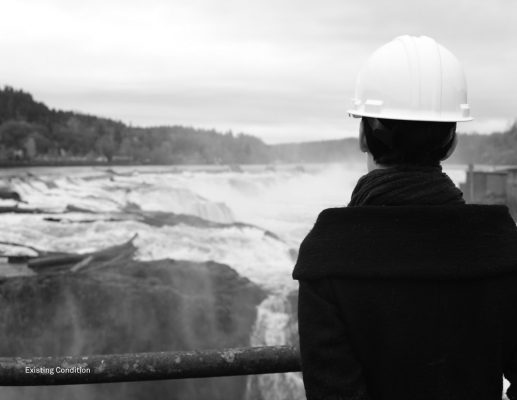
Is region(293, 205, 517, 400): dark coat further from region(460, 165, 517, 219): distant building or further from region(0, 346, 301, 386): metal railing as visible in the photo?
region(460, 165, 517, 219): distant building

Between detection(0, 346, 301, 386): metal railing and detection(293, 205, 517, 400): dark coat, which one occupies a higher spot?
detection(293, 205, 517, 400): dark coat

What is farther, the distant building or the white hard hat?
the distant building

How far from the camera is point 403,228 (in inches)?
52.0

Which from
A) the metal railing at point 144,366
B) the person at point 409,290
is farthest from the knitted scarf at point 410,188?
the metal railing at point 144,366

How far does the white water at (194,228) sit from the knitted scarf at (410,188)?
38.0 feet

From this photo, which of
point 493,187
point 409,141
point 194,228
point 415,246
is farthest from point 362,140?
point 493,187

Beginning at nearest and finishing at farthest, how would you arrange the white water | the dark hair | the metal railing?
the dark hair, the metal railing, the white water

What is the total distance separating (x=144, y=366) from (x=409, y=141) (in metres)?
1.32

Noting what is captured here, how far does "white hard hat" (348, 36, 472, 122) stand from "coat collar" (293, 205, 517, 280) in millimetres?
322

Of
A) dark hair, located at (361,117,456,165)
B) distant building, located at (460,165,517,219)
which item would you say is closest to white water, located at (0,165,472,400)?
distant building, located at (460,165,517,219)

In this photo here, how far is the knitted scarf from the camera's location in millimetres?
1370

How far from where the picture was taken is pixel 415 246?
1313 mm

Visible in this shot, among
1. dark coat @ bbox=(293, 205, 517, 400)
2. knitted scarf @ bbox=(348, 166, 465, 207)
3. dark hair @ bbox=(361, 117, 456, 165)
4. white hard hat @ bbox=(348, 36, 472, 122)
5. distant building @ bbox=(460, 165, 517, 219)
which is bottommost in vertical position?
distant building @ bbox=(460, 165, 517, 219)

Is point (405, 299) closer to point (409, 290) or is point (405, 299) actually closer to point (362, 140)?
point (409, 290)
